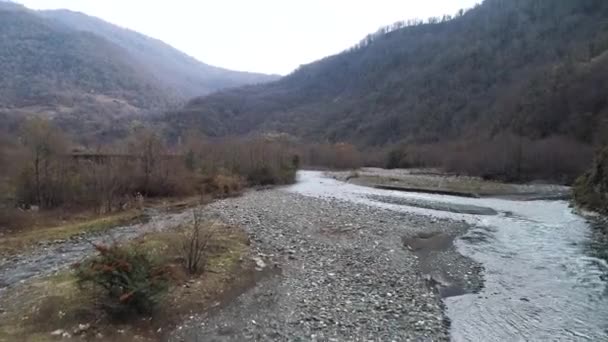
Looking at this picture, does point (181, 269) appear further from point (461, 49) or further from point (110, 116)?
point (461, 49)

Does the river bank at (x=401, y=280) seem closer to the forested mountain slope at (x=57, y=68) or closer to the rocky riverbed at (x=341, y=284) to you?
the rocky riverbed at (x=341, y=284)

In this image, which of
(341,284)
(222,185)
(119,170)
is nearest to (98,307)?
(341,284)

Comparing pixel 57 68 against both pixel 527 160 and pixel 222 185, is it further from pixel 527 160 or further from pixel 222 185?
pixel 527 160

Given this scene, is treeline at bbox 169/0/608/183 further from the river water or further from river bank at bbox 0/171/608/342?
river bank at bbox 0/171/608/342

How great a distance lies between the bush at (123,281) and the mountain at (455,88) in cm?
6569

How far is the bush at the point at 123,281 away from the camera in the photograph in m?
9.05

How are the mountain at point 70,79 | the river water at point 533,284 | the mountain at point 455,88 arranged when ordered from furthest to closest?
the mountain at point 70,79, the mountain at point 455,88, the river water at point 533,284

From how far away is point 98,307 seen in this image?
9289 millimetres

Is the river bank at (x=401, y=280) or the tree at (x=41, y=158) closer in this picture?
the river bank at (x=401, y=280)

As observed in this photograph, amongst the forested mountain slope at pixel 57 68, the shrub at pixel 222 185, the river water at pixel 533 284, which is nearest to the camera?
the river water at pixel 533 284

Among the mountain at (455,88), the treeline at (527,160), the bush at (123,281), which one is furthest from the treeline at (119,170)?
the mountain at (455,88)

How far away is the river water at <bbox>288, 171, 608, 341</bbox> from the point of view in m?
10.1

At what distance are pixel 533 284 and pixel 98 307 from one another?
1355 cm

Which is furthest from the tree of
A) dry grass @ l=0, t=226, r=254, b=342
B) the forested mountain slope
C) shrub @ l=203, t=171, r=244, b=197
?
the forested mountain slope
